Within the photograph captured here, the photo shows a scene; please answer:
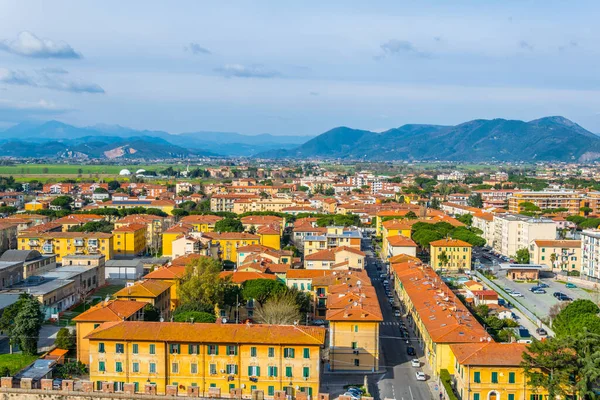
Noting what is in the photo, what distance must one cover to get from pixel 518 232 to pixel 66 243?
33593mm

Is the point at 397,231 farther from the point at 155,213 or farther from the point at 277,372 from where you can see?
the point at 277,372

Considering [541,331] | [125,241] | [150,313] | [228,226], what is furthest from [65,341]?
[228,226]

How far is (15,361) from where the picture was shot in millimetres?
22453

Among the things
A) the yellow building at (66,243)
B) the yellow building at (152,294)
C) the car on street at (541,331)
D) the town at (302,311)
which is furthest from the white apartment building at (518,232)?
the yellow building at (152,294)

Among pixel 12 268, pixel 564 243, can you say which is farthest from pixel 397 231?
pixel 12 268

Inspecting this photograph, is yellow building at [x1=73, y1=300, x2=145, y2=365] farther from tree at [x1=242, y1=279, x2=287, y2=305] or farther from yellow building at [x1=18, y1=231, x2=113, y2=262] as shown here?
yellow building at [x1=18, y1=231, x2=113, y2=262]

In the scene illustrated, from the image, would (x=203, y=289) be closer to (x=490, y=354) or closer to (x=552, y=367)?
(x=490, y=354)

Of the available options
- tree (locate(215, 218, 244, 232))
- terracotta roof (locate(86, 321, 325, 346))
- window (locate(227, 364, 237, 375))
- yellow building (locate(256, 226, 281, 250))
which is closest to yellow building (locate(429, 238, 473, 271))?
yellow building (locate(256, 226, 281, 250))

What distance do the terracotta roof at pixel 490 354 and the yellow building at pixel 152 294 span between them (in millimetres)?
12624

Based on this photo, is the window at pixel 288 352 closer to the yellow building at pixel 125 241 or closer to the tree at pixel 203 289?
the tree at pixel 203 289

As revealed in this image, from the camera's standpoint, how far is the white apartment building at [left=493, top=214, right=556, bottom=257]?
49281mm

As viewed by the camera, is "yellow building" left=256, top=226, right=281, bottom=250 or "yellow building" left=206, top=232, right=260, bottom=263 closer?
"yellow building" left=206, top=232, right=260, bottom=263

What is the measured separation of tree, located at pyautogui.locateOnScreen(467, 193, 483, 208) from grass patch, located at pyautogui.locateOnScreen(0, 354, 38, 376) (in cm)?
6710

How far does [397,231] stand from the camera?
49969 millimetres
